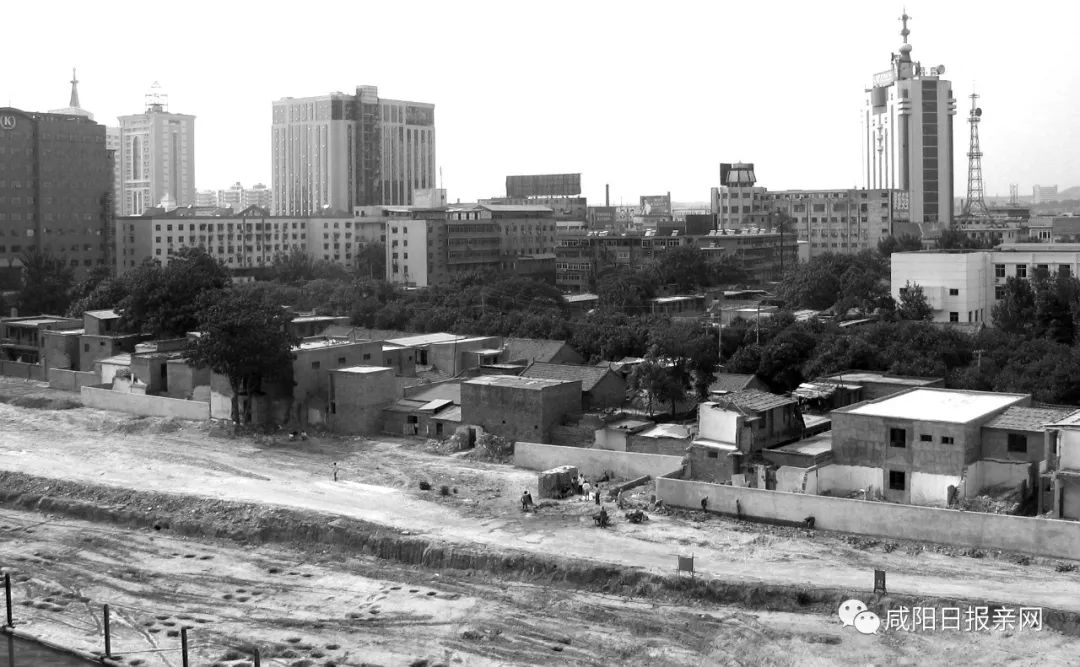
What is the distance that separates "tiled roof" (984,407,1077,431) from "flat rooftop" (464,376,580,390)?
11.7 metres

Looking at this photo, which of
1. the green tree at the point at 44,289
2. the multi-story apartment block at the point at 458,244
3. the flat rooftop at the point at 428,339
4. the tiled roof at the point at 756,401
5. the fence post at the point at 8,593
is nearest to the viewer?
the fence post at the point at 8,593

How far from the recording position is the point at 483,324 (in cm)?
5241

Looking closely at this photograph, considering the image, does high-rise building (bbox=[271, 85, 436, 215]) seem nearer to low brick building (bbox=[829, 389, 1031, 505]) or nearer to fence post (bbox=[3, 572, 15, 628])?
low brick building (bbox=[829, 389, 1031, 505])

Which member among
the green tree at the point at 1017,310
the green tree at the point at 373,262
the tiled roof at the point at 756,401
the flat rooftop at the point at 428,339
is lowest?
the tiled roof at the point at 756,401

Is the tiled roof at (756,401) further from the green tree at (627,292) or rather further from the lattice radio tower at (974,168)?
the lattice radio tower at (974,168)

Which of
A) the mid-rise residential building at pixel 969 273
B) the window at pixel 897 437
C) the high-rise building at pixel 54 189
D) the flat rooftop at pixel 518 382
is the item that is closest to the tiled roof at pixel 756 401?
the window at pixel 897 437

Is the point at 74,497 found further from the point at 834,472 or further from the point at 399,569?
the point at 834,472

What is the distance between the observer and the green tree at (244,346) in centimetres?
3766

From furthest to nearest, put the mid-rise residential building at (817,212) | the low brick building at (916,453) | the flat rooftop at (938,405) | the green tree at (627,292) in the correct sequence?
the mid-rise residential building at (817,212), the green tree at (627,292), the flat rooftop at (938,405), the low brick building at (916,453)

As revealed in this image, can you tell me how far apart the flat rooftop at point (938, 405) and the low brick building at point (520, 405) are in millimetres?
8387

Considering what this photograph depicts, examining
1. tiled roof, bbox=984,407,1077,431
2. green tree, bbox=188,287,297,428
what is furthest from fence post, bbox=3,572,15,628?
tiled roof, bbox=984,407,1077,431

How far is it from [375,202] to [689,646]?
4628 inches

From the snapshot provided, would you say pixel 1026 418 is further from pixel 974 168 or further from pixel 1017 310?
pixel 974 168

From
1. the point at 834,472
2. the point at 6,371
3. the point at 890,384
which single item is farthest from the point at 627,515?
the point at 6,371
